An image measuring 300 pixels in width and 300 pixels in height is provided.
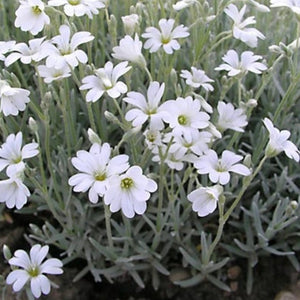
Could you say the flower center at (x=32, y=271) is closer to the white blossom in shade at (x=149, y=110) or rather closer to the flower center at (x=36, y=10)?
the white blossom in shade at (x=149, y=110)

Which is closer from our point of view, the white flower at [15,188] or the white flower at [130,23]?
the white flower at [15,188]

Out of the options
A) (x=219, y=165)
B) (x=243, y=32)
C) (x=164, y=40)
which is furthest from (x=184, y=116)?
(x=243, y=32)

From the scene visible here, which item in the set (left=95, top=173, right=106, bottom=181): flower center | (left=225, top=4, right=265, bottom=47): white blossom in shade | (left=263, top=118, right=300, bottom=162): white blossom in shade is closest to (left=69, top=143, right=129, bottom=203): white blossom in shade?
(left=95, top=173, right=106, bottom=181): flower center

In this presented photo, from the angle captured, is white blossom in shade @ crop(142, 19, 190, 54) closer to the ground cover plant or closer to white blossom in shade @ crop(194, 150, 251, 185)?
the ground cover plant

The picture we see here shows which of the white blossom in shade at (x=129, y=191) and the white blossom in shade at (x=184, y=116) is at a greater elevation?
the white blossom in shade at (x=184, y=116)

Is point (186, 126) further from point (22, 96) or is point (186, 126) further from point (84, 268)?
point (84, 268)

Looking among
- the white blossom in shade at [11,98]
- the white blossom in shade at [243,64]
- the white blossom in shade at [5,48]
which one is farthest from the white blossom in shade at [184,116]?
the white blossom in shade at [5,48]
